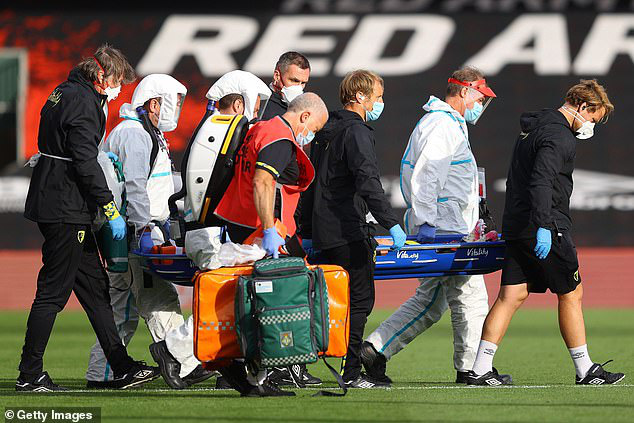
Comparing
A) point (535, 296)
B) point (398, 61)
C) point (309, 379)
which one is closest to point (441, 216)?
point (309, 379)

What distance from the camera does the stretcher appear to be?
304 inches

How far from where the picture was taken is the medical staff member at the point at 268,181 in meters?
6.79

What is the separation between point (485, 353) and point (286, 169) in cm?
187

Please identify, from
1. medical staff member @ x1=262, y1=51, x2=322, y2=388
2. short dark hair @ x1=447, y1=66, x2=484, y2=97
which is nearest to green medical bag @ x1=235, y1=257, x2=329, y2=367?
medical staff member @ x1=262, y1=51, x2=322, y2=388

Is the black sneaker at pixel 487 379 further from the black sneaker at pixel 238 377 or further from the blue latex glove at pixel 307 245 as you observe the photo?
the black sneaker at pixel 238 377

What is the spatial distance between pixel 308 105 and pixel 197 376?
205 centimetres

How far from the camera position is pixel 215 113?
25.1 ft

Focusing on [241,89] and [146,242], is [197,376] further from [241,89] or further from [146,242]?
[241,89]

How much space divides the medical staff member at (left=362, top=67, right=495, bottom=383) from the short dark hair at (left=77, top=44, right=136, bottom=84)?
83.1 inches

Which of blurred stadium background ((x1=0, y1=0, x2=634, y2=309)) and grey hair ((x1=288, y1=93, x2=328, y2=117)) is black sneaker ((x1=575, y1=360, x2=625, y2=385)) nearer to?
grey hair ((x1=288, y1=93, x2=328, y2=117))

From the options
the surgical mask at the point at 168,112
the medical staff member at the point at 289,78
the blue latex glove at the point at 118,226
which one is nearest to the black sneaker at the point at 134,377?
the blue latex glove at the point at 118,226

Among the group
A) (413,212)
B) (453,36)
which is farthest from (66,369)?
(453,36)

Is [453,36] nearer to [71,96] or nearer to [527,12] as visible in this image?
[527,12]

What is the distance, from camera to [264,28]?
1599cm
